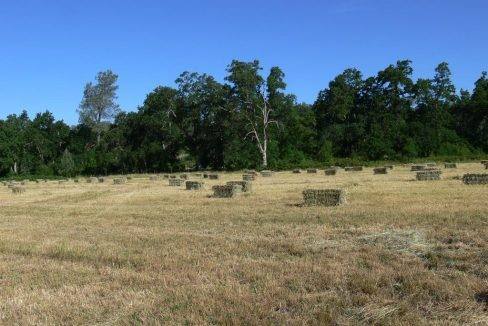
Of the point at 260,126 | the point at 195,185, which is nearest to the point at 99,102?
the point at 260,126

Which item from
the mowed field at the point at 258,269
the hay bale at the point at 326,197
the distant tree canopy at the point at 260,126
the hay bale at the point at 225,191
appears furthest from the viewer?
the distant tree canopy at the point at 260,126

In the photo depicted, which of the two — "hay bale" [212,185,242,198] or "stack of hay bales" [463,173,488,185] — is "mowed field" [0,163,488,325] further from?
"stack of hay bales" [463,173,488,185]

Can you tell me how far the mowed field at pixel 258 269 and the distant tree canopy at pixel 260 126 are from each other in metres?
55.4

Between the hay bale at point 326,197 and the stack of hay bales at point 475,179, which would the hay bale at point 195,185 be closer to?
the hay bale at point 326,197

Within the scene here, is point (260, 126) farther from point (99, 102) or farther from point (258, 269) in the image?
point (258, 269)

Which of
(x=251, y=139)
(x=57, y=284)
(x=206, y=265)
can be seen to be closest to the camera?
(x=57, y=284)

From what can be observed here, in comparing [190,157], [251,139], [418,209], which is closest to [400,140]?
[251,139]

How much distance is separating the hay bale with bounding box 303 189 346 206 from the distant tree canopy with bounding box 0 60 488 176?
162 ft

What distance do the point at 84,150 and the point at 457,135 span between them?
61428 mm

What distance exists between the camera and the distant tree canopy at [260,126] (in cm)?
7588

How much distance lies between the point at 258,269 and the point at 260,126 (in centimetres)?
6963

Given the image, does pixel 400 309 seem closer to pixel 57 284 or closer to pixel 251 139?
pixel 57 284

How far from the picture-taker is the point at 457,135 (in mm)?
83500

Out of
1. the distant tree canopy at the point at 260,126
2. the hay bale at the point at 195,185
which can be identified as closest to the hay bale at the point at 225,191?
the hay bale at the point at 195,185
